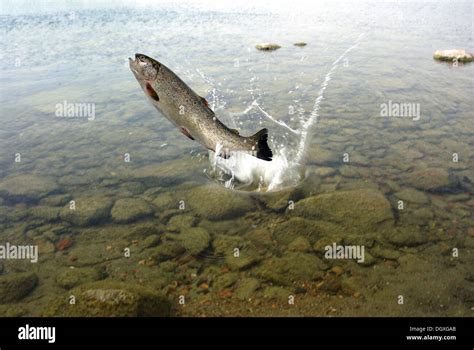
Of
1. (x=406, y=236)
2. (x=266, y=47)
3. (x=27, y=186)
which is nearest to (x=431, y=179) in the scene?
(x=406, y=236)

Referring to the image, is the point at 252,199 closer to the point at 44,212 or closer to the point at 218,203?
the point at 218,203

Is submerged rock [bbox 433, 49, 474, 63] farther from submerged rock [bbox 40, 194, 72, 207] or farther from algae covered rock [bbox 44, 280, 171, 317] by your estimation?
algae covered rock [bbox 44, 280, 171, 317]

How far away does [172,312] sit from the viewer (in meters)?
5.03

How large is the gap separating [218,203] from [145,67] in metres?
4.24

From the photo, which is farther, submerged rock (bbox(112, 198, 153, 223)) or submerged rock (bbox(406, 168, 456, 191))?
submerged rock (bbox(406, 168, 456, 191))

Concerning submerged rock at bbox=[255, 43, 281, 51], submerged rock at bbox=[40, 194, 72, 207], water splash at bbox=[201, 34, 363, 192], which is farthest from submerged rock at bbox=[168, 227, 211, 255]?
submerged rock at bbox=[255, 43, 281, 51]

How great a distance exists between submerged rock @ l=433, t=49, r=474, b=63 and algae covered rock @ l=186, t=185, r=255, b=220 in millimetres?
17603

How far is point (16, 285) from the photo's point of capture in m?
A: 5.51

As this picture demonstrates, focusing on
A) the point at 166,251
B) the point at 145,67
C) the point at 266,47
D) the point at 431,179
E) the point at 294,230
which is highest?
the point at 266,47

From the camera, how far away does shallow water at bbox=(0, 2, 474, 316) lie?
17.5 feet

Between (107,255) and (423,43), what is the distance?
25.5m

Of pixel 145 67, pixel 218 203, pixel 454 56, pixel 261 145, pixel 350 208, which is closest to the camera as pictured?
pixel 145 67
